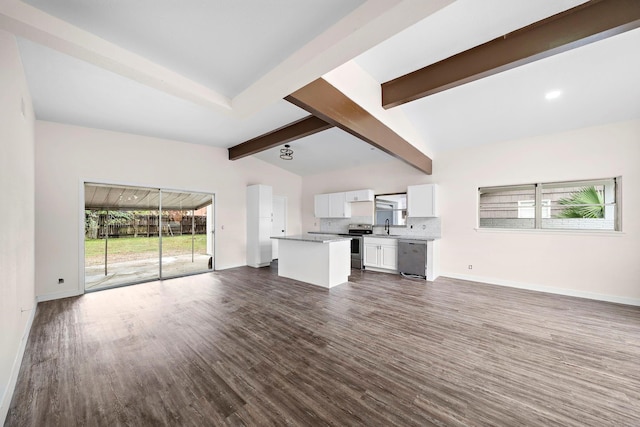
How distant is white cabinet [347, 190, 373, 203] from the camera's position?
20.4ft

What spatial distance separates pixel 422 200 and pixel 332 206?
2504mm

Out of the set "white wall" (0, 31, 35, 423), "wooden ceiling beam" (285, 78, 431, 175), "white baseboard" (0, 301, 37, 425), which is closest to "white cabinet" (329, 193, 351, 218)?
"wooden ceiling beam" (285, 78, 431, 175)

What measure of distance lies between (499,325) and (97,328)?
15.9 feet

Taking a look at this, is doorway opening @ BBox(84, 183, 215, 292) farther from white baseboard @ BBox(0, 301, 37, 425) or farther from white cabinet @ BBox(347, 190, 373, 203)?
white cabinet @ BBox(347, 190, 373, 203)

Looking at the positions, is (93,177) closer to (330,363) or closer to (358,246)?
(330,363)

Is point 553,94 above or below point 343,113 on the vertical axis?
above

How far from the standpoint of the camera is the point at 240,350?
2.36 meters

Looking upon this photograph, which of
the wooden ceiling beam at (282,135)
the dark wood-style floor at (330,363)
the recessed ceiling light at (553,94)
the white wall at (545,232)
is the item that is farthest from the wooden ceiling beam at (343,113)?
the dark wood-style floor at (330,363)

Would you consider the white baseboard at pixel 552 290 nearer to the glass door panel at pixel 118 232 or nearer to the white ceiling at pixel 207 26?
the white ceiling at pixel 207 26

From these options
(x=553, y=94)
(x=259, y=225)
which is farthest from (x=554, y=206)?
(x=259, y=225)

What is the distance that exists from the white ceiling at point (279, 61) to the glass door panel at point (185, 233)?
162 centimetres

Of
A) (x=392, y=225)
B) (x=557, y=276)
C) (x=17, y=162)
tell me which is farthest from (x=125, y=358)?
Result: (x=557, y=276)

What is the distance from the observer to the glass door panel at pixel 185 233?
17.1 feet

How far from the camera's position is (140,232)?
5.11 meters
